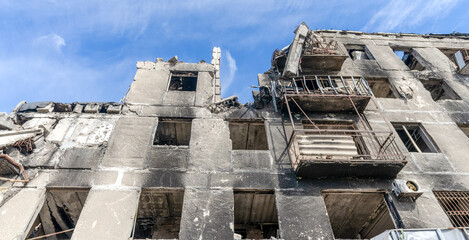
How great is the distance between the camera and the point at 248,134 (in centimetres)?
1220

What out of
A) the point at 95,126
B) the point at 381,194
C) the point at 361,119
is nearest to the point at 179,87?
the point at 95,126

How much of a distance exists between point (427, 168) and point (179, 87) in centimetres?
1190

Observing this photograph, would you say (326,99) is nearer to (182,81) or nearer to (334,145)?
(334,145)

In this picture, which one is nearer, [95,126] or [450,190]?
[450,190]

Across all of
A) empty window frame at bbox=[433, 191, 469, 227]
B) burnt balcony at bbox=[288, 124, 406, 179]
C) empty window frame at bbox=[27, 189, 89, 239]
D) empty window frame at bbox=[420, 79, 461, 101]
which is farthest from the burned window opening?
empty window frame at bbox=[27, 189, 89, 239]

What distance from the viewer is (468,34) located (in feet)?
60.9

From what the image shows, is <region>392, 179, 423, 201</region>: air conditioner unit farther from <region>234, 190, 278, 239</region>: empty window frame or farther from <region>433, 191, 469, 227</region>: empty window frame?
<region>234, 190, 278, 239</region>: empty window frame

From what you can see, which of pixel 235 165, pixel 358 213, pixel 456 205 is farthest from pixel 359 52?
pixel 235 165

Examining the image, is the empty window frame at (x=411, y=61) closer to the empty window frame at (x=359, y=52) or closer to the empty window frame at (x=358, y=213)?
the empty window frame at (x=359, y=52)

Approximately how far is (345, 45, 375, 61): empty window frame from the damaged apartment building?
3.26 m

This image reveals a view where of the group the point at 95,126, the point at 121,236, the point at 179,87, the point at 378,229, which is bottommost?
the point at 121,236

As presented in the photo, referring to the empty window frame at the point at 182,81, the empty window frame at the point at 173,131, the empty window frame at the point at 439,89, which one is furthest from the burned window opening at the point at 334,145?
the empty window frame at the point at 439,89

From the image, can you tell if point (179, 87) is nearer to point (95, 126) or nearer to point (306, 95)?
point (95, 126)

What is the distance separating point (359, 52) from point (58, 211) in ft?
58.4
